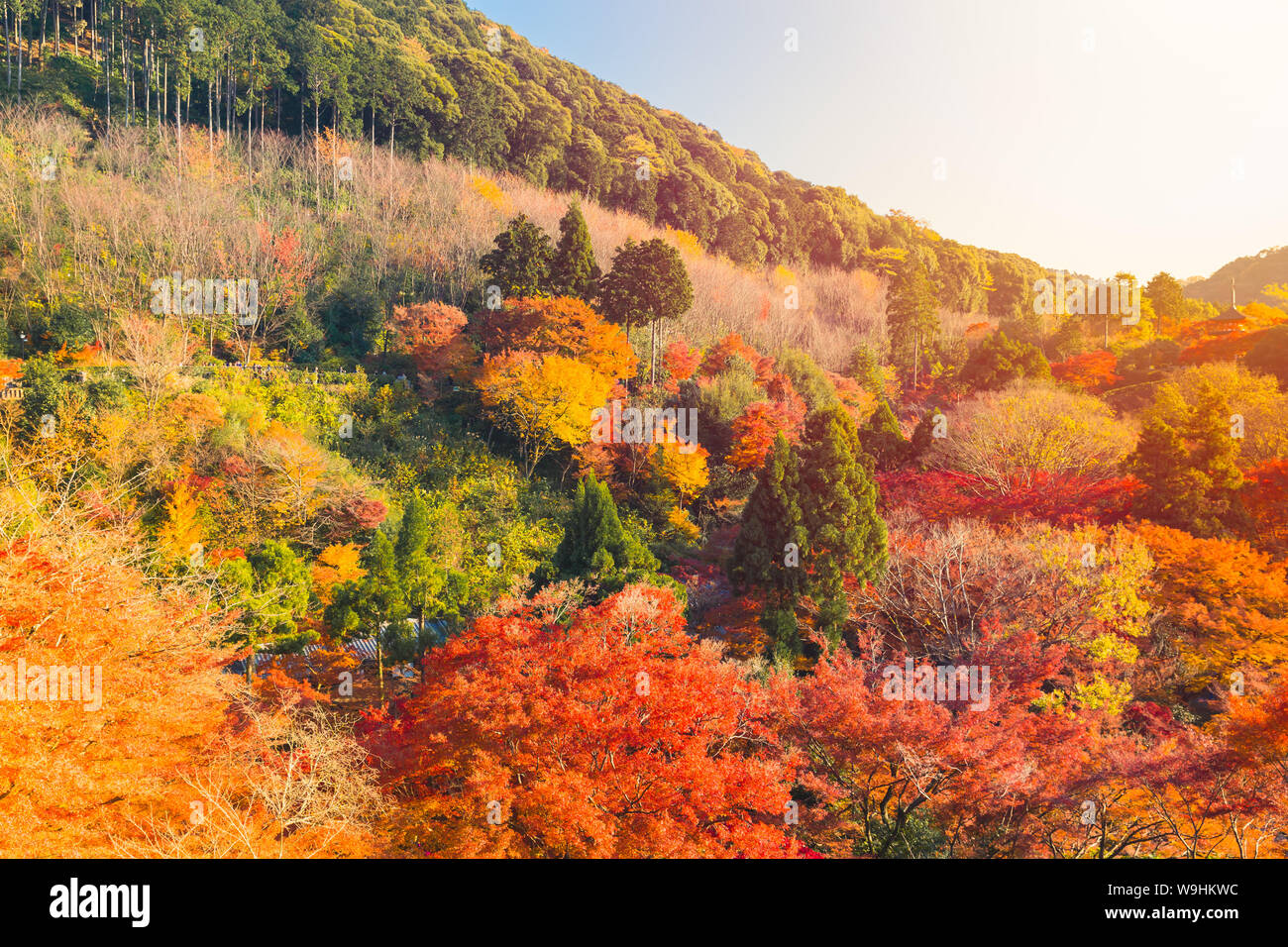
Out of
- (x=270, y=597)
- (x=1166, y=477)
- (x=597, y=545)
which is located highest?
(x=1166, y=477)

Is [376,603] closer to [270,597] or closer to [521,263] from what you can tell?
[270,597]

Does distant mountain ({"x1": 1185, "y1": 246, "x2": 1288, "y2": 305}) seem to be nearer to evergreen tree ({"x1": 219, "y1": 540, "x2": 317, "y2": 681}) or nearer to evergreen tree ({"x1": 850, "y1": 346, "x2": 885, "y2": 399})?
evergreen tree ({"x1": 850, "y1": 346, "x2": 885, "y2": 399})

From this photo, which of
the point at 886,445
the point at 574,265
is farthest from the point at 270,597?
the point at 886,445

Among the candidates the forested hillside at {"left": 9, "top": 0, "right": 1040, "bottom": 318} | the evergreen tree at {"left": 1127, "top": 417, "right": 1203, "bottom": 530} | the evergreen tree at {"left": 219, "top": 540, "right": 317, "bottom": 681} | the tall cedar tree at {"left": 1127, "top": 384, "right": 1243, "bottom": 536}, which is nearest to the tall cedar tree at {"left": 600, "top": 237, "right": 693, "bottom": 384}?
the evergreen tree at {"left": 219, "top": 540, "right": 317, "bottom": 681}

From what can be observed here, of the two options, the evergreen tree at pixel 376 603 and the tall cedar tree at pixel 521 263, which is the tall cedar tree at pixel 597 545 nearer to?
the evergreen tree at pixel 376 603

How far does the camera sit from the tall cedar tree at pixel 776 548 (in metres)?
17.4

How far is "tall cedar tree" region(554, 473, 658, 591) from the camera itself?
17.5 meters

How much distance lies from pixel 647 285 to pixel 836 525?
13.4m

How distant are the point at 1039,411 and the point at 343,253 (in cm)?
3019

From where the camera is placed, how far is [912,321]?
40.2 m

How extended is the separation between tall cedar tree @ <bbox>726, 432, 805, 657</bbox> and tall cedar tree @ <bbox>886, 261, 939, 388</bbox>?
24.6m

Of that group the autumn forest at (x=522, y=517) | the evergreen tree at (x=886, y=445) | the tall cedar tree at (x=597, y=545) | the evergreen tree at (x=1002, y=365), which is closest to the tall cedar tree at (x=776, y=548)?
the autumn forest at (x=522, y=517)
